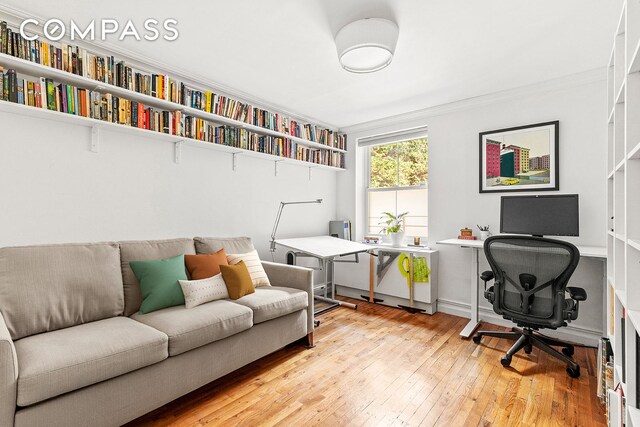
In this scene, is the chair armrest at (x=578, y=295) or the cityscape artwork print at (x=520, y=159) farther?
the cityscape artwork print at (x=520, y=159)

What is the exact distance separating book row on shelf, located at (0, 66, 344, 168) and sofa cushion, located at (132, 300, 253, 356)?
4.95 ft

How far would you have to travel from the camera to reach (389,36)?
213 centimetres

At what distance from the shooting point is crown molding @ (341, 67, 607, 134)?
9.56ft

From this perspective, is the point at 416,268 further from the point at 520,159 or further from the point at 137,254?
the point at 137,254

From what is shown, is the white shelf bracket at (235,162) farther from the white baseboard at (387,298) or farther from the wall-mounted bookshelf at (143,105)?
the white baseboard at (387,298)

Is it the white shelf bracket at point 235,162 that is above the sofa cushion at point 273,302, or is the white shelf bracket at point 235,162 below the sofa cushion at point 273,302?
above

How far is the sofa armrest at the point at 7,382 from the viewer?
129 cm

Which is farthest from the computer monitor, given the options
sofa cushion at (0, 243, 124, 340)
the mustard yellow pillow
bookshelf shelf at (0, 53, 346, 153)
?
sofa cushion at (0, 243, 124, 340)

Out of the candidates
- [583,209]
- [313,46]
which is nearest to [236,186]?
[313,46]

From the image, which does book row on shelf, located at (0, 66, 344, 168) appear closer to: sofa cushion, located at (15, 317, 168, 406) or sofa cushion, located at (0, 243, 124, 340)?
sofa cushion, located at (0, 243, 124, 340)

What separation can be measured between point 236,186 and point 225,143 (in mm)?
505

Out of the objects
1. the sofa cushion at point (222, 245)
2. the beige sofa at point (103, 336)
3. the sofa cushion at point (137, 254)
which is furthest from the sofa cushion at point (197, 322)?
the sofa cushion at point (222, 245)

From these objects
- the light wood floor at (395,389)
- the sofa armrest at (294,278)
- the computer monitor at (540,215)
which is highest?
the computer monitor at (540,215)

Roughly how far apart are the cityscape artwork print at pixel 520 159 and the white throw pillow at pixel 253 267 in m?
2.47
